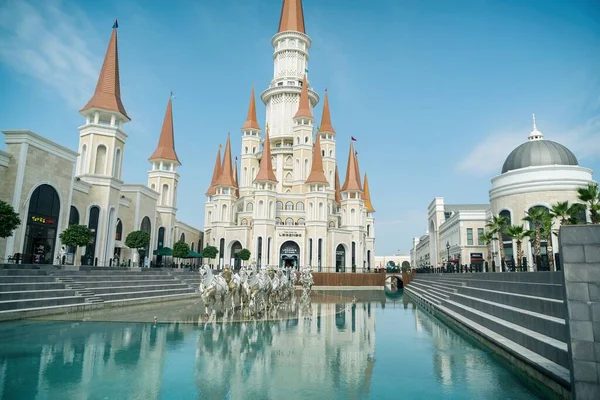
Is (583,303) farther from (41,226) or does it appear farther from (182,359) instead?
(41,226)

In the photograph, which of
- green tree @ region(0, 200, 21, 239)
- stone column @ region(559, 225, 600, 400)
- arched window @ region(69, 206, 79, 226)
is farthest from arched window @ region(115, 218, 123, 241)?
stone column @ region(559, 225, 600, 400)

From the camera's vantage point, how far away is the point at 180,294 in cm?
2438

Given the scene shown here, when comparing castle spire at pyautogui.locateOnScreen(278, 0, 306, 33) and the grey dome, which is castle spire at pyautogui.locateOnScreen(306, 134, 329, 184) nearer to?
castle spire at pyautogui.locateOnScreen(278, 0, 306, 33)

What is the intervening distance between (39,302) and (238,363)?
10.3 meters

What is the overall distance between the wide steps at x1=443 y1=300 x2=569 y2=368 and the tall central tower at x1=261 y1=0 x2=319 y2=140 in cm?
5202

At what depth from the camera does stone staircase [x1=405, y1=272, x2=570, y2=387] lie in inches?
281

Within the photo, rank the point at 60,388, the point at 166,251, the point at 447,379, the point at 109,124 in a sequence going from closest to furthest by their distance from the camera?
the point at 60,388 < the point at 447,379 < the point at 109,124 < the point at 166,251

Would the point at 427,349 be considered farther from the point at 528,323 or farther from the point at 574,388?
the point at 574,388

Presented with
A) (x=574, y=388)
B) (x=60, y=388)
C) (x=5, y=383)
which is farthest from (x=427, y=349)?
(x=5, y=383)

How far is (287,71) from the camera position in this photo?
208 feet

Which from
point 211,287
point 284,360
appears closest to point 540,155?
point 211,287

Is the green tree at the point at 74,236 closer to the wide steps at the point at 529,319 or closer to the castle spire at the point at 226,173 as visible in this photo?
the wide steps at the point at 529,319

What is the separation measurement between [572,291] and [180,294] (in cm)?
2242

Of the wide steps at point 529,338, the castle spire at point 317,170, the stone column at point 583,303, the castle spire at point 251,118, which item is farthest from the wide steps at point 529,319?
the castle spire at point 251,118
